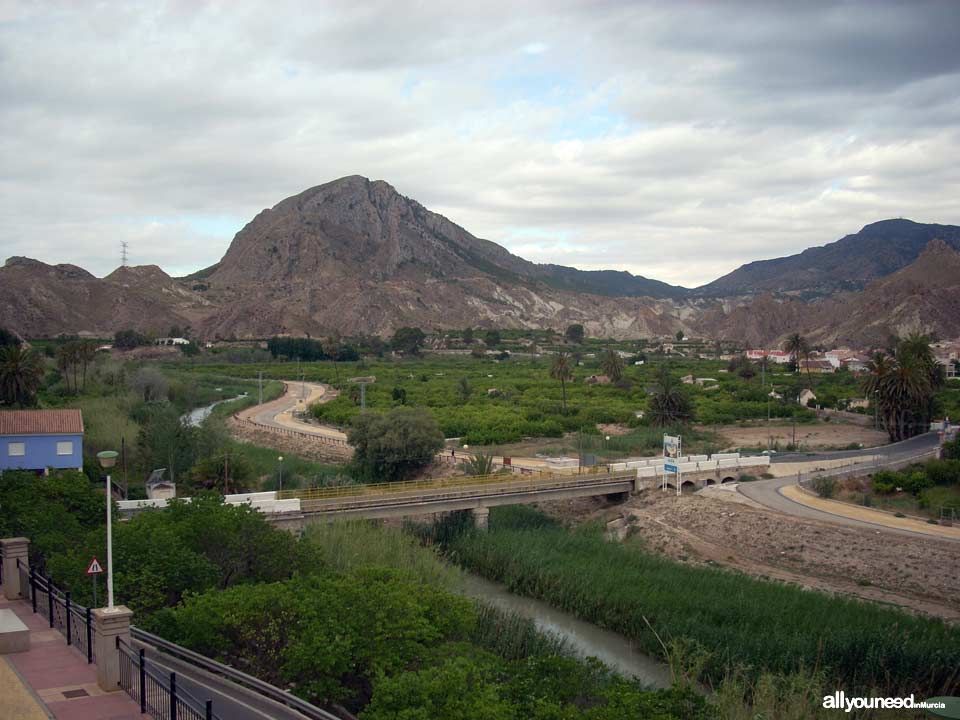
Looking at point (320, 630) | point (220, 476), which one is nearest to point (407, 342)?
point (220, 476)

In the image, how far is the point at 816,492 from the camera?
136ft

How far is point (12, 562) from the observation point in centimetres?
1916

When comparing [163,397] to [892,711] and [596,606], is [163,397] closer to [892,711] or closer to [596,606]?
[596,606]

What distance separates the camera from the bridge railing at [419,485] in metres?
35.4

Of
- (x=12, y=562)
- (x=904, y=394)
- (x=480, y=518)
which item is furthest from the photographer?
(x=904, y=394)

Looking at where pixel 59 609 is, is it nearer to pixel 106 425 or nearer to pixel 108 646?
pixel 108 646

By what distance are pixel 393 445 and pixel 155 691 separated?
3430 cm

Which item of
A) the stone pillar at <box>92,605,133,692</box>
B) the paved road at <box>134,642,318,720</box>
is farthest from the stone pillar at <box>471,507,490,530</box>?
the stone pillar at <box>92,605,133,692</box>

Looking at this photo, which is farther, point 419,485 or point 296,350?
point 296,350

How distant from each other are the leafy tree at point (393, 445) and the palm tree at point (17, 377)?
24.4 m

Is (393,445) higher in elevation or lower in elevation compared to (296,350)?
lower

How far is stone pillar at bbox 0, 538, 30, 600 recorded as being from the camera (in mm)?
19016

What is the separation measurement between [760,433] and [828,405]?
1760 centimetres

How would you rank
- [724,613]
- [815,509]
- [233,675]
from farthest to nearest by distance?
1. [815,509]
2. [724,613]
3. [233,675]
